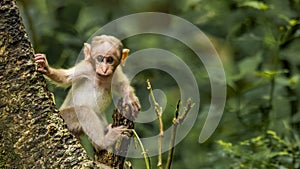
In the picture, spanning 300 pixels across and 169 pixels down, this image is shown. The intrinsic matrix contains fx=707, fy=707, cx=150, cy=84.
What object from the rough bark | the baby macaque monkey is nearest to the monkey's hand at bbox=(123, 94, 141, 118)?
the baby macaque monkey

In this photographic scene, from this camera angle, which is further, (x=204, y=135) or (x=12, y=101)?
(x=204, y=135)

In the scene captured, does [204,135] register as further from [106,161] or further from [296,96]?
[106,161]

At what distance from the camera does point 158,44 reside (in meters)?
6.79

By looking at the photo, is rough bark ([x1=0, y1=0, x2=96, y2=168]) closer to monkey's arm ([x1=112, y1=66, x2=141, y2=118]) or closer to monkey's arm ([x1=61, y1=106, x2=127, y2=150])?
monkey's arm ([x1=61, y1=106, x2=127, y2=150])

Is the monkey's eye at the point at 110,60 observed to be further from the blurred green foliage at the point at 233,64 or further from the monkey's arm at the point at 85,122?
the blurred green foliage at the point at 233,64

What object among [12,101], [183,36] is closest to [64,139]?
[12,101]

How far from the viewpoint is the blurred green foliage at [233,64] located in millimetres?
5355

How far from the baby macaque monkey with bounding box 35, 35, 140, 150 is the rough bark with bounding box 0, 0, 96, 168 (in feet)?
3.79

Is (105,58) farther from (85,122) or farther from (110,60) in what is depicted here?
(85,122)

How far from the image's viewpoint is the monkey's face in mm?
4199

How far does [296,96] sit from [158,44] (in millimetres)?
1464

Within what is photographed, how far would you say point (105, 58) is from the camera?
4238 millimetres

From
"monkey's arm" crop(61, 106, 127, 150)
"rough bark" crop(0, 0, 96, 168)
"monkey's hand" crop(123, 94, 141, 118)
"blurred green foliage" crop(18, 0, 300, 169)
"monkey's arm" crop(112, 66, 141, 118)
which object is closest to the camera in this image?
"rough bark" crop(0, 0, 96, 168)

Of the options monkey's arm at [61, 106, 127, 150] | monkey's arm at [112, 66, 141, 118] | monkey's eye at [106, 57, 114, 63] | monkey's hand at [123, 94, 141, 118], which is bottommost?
monkey's arm at [61, 106, 127, 150]
